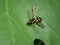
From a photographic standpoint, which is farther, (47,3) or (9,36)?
(47,3)

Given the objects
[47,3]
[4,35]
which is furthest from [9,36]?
[47,3]

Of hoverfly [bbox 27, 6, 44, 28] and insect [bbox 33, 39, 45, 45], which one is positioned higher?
hoverfly [bbox 27, 6, 44, 28]

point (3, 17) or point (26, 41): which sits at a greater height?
point (3, 17)

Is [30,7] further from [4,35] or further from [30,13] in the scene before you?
[4,35]

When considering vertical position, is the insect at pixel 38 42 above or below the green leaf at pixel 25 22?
below

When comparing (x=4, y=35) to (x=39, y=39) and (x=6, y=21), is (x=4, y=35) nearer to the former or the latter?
(x=6, y=21)

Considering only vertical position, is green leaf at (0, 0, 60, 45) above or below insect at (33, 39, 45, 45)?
above

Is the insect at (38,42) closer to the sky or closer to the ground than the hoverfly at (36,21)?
closer to the ground
